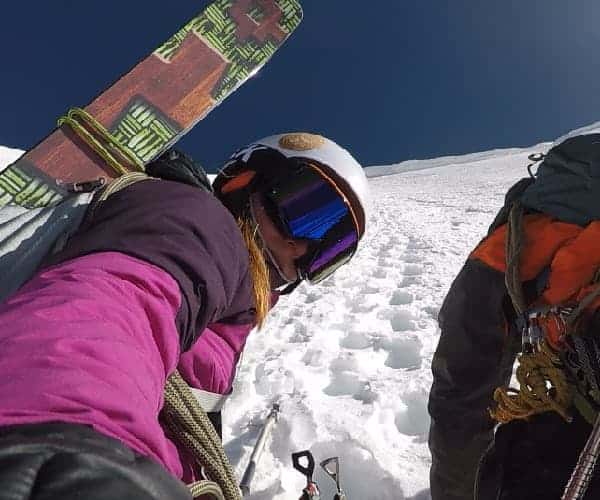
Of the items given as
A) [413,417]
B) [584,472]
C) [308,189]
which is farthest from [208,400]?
[413,417]

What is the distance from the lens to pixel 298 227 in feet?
5.14

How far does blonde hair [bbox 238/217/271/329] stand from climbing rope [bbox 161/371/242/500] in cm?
38

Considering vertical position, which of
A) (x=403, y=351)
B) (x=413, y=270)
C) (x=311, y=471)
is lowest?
(x=413, y=270)

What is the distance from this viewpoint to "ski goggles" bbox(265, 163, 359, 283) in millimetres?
Answer: 1539

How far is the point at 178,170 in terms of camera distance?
1.03 m

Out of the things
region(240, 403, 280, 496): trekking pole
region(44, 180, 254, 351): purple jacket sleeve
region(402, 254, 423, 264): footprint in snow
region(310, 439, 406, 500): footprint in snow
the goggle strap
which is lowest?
region(402, 254, 423, 264): footprint in snow

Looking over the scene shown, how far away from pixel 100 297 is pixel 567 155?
1281 millimetres

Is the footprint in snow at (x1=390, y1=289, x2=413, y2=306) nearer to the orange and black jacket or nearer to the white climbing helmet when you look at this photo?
the white climbing helmet

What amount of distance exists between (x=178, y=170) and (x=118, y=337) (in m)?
0.45

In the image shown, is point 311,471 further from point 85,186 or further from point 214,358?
point 85,186

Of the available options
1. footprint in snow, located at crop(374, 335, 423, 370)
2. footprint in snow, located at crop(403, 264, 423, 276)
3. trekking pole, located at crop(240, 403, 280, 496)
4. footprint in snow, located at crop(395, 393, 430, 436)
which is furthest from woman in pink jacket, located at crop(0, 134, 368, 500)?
footprint in snow, located at crop(403, 264, 423, 276)

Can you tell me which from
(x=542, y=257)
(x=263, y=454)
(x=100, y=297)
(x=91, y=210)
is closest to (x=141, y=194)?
(x=91, y=210)

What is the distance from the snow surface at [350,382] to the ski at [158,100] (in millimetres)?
968

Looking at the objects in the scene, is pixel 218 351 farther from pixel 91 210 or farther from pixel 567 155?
pixel 567 155
